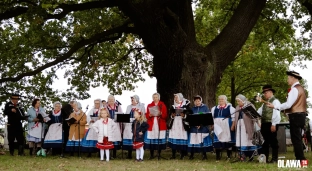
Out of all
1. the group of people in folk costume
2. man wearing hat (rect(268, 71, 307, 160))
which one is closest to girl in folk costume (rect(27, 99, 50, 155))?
the group of people in folk costume

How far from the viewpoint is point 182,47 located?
1675cm

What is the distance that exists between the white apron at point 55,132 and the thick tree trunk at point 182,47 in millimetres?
4149

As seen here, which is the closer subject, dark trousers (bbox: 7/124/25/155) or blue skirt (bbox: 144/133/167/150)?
blue skirt (bbox: 144/133/167/150)

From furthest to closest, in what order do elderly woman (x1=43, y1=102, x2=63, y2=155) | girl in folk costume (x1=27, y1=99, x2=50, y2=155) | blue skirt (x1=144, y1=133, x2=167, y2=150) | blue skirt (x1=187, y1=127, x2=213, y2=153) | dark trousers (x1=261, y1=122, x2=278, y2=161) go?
girl in folk costume (x1=27, y1=99, x2=50, y2=155)
elderly woman (x1=43, y1=102, x2=63, y2=155)
blue skirt (x1=144, y1=133, x2=167, y2=150)
blue skirt (x1=187, y1=127, x2=213, y2=153)
dark trousers (x1=261, y1=122, x2=278, y2=161)

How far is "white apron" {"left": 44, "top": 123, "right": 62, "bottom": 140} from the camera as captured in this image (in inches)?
605

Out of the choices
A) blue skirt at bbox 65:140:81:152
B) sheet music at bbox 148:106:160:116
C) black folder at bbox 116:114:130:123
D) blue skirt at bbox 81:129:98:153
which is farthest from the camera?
blue skirt at bbox 65:140:81:152

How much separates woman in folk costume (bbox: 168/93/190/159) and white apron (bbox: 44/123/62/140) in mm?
3854

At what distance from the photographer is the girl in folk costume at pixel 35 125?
1599 centimetres

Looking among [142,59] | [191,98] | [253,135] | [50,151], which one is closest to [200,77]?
[191,98]

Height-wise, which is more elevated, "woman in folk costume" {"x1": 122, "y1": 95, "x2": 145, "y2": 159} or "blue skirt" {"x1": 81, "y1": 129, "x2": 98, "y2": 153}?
"woman in folk costume" {"x1": 122, "y1": 95, "x2": 145, "y2": 159}

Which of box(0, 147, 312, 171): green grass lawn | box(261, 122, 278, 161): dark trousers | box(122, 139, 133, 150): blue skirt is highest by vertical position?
box(261, 122, 278, 161): dark trousers

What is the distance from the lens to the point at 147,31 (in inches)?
656

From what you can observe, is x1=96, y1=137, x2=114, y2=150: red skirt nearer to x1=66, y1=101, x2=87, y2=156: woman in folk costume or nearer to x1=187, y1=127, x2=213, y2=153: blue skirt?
x1=66, y1=101, x2=87, y2=156: woman in folk costume

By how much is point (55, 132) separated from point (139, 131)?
350cm
